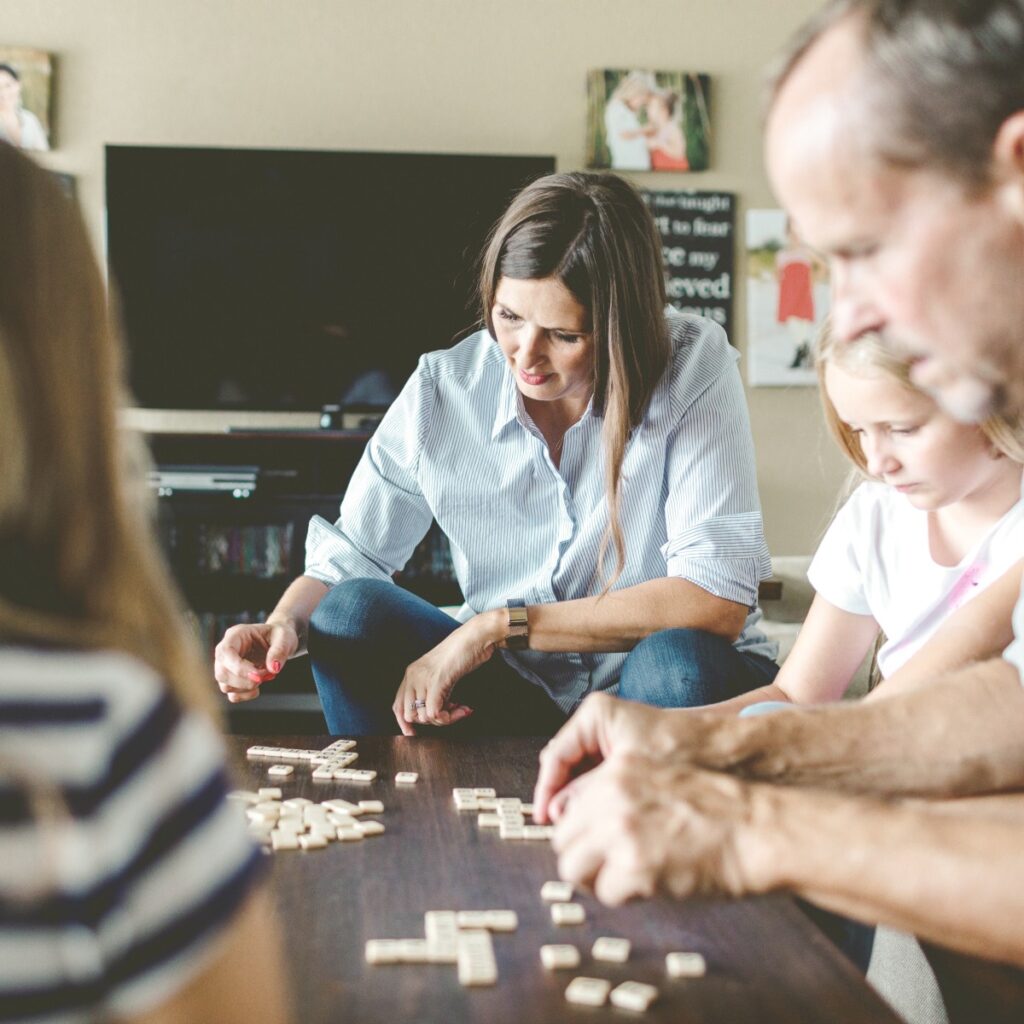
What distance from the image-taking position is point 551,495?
2.25 metres

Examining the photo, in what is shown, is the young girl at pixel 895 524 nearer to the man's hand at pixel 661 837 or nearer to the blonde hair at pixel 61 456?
the man's hand at pixel 661 837

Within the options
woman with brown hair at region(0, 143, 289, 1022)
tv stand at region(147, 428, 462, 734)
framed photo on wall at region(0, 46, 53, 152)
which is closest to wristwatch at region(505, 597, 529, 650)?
woman with brown hair at region(0, 143, 289, 1022)

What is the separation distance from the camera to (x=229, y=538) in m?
3.93

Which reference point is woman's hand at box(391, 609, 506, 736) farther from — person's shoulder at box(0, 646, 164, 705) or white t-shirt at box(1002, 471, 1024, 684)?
person's shoulder at box(0, 646, 164, 705)

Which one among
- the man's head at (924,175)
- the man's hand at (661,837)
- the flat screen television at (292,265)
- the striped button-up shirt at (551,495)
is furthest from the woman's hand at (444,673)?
the flat screen television at (292,265)

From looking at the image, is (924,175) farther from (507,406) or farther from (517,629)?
(507,406)

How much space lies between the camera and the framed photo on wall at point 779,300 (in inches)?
A: 174

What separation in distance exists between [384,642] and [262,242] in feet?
8.15

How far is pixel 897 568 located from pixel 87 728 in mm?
1429

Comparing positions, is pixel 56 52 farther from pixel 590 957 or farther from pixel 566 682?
pixel 590 957

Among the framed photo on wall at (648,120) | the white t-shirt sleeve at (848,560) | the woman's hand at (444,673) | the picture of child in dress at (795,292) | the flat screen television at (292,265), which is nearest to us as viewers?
the white t-shirt sleeve at (848,560)

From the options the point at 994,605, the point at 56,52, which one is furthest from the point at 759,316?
the point at 994,605

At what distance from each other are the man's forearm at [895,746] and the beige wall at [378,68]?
3.44 meters

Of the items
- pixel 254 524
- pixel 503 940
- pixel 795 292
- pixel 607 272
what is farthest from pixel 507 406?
pixel 795 292
